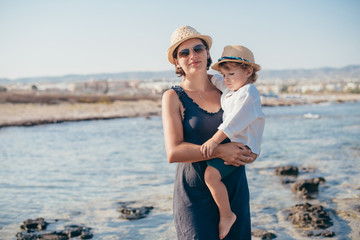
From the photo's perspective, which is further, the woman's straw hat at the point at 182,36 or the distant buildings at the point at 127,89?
the distant buildings at the point at 127,89

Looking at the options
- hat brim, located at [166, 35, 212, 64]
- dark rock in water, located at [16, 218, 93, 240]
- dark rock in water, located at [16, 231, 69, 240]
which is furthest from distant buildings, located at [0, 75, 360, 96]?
hat brim, located at [166, 35, 212, 64]

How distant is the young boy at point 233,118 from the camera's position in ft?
7.09

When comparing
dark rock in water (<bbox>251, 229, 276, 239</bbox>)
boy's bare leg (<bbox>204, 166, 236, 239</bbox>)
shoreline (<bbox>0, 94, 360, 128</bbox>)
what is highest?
shoreline (<bbox>0, 94, 360, 128</bbox>)

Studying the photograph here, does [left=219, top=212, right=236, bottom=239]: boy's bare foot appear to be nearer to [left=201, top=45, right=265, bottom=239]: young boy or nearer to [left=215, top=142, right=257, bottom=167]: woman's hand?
[left=201, top=45, right=265, bottom=239]: young boy

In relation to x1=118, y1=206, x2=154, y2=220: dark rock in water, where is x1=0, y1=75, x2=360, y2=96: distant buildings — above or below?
above

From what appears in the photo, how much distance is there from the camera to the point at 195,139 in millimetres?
2287

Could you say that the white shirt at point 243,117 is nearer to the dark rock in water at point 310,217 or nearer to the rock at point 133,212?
the dark rock in water at point 310,217

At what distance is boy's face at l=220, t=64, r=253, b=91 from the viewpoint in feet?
7.57

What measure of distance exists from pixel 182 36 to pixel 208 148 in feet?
2.26

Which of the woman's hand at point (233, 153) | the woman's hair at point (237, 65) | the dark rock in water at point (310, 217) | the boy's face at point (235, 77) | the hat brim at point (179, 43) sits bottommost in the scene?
the dark rock in water at point (310, 217)

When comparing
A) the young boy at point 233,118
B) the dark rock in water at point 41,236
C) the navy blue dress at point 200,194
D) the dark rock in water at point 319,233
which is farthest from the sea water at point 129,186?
the young boy at point 233,118

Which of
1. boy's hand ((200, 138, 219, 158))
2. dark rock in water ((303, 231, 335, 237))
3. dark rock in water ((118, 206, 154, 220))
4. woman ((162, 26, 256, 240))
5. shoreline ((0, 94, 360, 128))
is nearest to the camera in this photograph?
boy's hand ((200, 138, 219, 158))

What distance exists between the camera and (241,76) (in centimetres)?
232

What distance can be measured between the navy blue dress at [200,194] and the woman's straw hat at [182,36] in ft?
0.83
